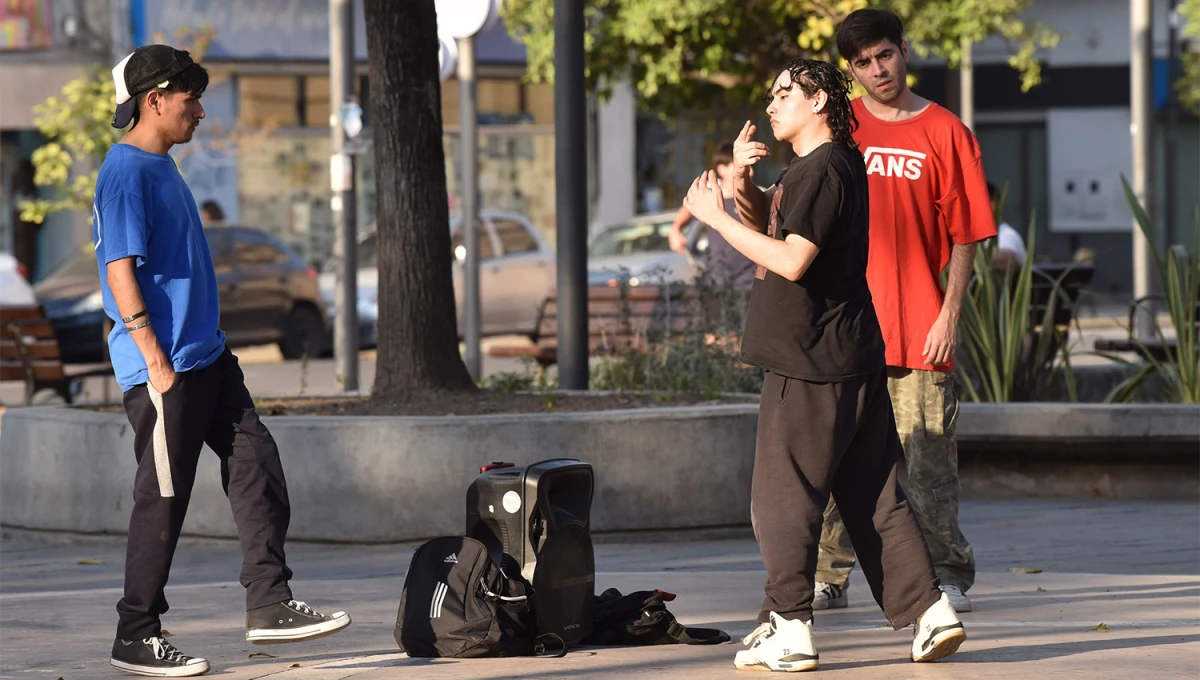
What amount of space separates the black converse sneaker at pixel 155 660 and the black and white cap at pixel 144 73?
1.41 meters

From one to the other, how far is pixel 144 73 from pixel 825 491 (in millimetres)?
2164

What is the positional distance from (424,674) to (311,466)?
265cm

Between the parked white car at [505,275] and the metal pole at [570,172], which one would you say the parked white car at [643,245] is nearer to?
the parked white car at [505,275]

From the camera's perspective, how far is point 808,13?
2078 cm

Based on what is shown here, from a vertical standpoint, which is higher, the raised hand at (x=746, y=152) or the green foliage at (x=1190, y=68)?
the green foliage at (x=1190, y=68)

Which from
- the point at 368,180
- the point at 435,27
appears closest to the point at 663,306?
the point at 435,27

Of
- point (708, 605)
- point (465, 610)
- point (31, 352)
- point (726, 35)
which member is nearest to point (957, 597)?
point (708, 605)

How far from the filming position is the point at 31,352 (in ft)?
45.0

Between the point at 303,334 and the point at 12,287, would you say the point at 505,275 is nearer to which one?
the point at 303,334

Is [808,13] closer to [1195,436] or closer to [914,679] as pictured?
[1195,436]

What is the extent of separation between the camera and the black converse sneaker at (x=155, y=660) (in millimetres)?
5000

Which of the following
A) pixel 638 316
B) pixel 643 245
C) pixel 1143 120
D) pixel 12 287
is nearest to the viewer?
pixel 638 316

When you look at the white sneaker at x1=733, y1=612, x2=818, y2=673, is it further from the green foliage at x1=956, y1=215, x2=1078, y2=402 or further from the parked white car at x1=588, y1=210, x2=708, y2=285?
the parked white car at x1=588, y1=210, x2=708, y2=285

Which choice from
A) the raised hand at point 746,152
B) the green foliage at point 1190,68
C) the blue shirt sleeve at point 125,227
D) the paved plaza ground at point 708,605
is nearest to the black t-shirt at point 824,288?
the raised hand at point 746,152
